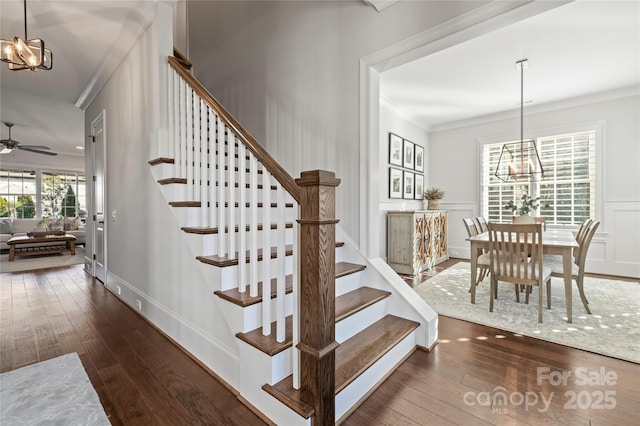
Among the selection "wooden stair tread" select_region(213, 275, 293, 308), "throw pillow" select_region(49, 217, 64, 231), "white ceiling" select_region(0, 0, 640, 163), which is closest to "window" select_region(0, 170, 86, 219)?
"throw pillow" select_region(49, 217, 64, 231)

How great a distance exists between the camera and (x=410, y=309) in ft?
7.33

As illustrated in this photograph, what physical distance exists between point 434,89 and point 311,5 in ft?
7.90

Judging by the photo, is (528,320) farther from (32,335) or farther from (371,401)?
(32,335)

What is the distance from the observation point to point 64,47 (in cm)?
314

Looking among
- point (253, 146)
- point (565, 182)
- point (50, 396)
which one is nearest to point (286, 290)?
point (253, 146)

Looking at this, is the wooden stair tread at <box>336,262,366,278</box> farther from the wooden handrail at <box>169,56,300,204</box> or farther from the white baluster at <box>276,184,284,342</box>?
the wooden handrail at <box>169,56,300,204</box>

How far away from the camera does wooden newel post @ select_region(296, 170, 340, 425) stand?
124 centimetres

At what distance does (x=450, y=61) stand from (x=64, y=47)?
449 cm

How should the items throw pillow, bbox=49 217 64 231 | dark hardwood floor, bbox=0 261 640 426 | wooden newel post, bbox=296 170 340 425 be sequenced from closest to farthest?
1. wooden newel post, bbox=296 170 340 425
2. dark hardwood floor, bbox=0 261 640 426
3. throw pillow, bbox=49 217 64 231

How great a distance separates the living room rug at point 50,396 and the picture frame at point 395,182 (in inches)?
172

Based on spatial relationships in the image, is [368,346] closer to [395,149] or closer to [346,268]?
[346,268]

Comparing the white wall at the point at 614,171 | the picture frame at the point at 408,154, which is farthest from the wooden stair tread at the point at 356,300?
the white wall at the point at 614,171

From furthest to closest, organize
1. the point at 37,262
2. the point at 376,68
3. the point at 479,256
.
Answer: the point at 37,262 → the point at 479,256 → the point at 376,68

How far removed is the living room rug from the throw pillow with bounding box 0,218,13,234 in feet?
26.0
